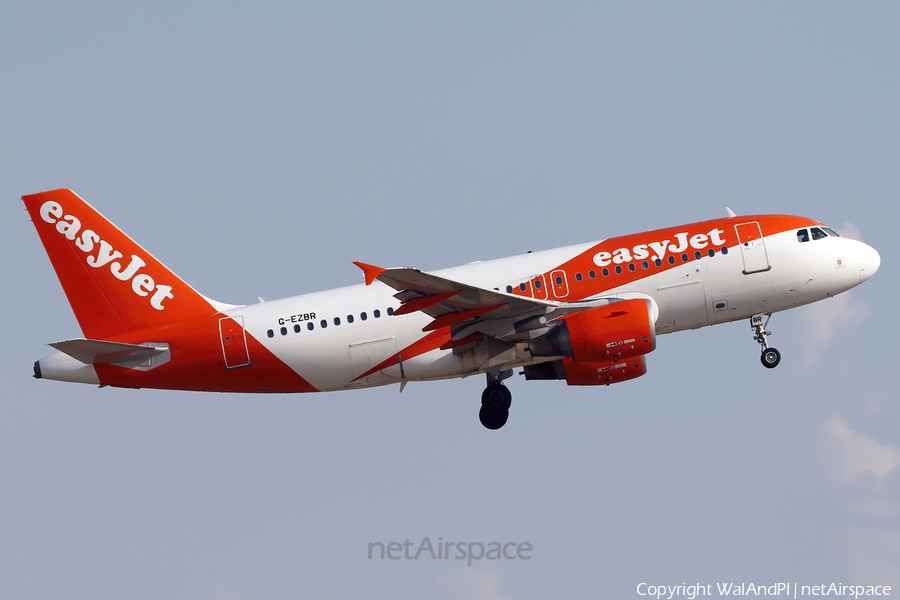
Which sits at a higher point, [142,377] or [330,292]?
[330,292]

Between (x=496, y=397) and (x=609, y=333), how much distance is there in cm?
533

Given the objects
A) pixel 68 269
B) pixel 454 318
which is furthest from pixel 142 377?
pixel 454 318

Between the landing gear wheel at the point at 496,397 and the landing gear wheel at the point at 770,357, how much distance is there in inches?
339

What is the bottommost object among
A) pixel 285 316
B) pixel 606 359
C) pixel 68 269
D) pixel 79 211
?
pixel 606 359

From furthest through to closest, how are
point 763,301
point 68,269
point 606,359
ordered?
point 68,269
point 763,301
point 606,359

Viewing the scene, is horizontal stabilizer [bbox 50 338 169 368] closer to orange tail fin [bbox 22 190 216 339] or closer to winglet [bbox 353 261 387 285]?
orange tail fin [bbox 22 190 216 339]

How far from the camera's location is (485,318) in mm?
30953

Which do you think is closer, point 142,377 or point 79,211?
point 142,377

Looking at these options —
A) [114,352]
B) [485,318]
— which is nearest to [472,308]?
[485,318]

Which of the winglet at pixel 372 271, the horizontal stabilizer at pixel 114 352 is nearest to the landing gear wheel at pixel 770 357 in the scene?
the winglet at pixel 372 271

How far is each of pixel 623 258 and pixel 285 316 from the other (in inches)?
443

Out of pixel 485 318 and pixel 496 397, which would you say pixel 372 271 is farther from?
pixel 496 397

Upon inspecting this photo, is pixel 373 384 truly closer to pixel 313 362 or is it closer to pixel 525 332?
pixel 313 362

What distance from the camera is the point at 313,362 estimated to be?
107 ft
